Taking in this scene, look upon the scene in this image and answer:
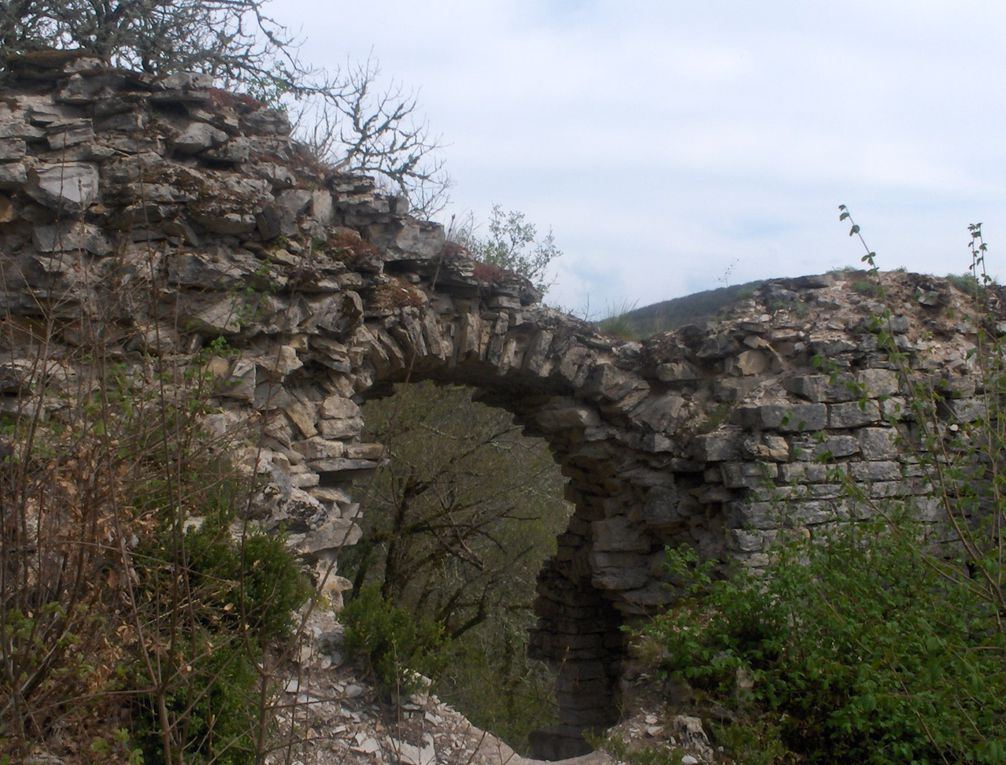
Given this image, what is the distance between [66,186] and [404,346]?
2.29 m

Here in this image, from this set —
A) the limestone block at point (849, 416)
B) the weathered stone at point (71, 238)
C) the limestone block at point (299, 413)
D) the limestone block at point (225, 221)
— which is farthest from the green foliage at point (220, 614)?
the limestone block at point (849, 416)

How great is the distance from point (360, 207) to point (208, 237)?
1150 mm

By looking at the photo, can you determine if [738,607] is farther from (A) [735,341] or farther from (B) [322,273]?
(B) [322,273]

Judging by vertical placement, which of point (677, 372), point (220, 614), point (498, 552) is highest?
point (677, 372)

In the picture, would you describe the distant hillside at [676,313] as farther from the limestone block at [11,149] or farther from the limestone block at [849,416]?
the limestone block at [11,149]

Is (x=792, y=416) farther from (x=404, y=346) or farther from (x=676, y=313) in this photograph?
(x=404, y=346)

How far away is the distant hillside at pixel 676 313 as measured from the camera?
7.59m

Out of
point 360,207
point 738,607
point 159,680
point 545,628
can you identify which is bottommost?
point 545,628

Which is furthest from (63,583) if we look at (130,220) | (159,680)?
(130,220)

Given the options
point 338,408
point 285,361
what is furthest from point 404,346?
point 285,361

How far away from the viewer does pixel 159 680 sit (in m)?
2.02

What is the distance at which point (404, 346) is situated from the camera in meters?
6.30

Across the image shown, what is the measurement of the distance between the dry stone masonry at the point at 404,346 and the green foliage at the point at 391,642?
705 millimetres

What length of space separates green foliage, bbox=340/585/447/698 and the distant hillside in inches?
139
